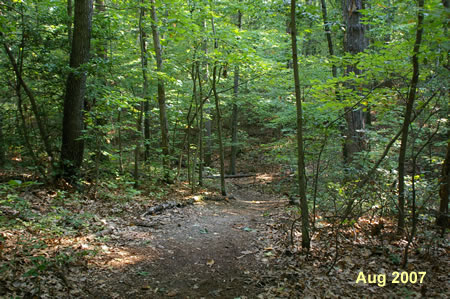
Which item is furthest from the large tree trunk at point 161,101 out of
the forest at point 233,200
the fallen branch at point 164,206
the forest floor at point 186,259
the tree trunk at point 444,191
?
the tree trunk at point 444,191

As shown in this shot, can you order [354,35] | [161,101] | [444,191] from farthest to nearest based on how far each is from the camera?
[161,101], [354,35], [444,191]

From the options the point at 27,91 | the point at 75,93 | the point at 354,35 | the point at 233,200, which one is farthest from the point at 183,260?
the point at 354,35

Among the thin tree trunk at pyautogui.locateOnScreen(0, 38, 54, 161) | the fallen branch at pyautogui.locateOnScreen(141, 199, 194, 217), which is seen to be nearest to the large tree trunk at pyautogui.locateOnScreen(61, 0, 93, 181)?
the thin tree trunk at pyautogui.locateOnScreen(0, 38, 54, 161)

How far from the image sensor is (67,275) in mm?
3658

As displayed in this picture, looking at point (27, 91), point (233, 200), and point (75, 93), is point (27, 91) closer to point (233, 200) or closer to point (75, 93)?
point (75, 93)

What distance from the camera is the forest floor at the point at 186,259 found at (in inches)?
137

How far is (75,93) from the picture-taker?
724 cm

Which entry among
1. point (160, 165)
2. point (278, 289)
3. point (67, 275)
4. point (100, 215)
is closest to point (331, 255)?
point (278, 289)

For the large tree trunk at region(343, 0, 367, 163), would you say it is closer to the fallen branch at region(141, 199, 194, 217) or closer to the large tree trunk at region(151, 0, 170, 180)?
the fallen branch at region(141, 199, 194, 217)

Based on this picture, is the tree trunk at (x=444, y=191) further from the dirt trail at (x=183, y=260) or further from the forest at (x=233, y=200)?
the dirt trail at (x=183, y=260)

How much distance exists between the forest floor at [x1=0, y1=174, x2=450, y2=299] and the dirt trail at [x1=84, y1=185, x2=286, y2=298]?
16 mm

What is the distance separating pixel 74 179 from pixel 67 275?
14.4ft

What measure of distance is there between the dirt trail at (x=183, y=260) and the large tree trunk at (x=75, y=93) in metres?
2.76

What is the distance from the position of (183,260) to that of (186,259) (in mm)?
62
